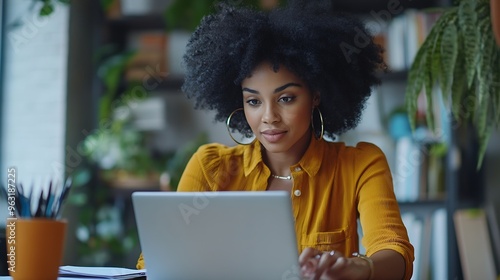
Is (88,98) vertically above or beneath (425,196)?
above

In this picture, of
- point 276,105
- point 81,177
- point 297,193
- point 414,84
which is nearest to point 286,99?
point 276,105

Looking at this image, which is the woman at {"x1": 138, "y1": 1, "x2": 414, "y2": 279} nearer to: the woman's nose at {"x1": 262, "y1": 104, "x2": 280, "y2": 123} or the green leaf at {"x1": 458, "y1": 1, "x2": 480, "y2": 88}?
the woman's nose at {"x1": 262, "y1": 104, "x2": 280, "y2": 123}

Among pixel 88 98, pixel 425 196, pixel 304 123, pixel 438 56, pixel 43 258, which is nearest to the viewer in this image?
pixel 43 258

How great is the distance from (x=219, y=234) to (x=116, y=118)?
88.9 inches

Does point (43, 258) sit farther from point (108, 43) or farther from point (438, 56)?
point (108, 43)

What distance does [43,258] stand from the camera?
116cm

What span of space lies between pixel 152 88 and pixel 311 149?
1818 mm

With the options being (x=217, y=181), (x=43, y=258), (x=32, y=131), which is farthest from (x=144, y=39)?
(x=43, y=258)

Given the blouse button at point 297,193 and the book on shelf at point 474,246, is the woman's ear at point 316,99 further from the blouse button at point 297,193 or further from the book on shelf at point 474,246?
the book on shelf at point 474,246

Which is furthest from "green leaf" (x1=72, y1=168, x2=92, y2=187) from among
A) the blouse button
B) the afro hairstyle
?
the blouse button

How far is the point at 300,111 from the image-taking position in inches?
63.7

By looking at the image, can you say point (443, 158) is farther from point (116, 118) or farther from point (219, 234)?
point (219, 234)

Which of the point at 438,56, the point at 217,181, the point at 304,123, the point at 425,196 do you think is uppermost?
the point at 438,56

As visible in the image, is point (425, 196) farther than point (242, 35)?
Yes
